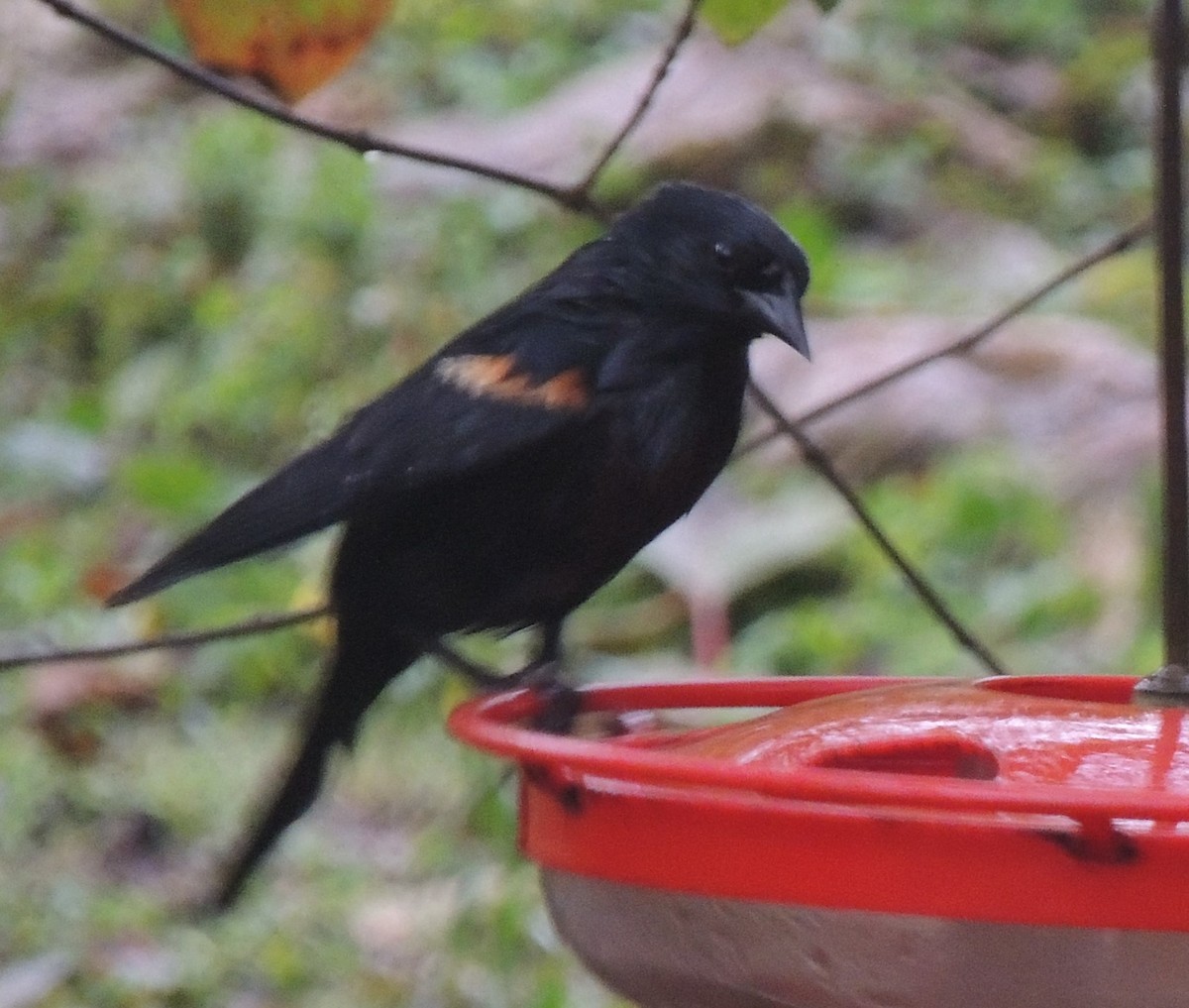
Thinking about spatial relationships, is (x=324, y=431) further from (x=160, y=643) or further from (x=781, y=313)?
(x=160, y=643)

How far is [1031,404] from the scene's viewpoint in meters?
5.29

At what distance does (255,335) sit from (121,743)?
187cm

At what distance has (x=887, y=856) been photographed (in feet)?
3.63

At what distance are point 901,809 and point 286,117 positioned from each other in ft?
2.91

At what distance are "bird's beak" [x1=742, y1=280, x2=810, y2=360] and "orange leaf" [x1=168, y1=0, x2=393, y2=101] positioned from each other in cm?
50

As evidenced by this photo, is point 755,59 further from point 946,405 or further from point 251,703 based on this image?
point 251,703

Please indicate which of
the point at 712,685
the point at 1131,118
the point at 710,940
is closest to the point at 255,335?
the point at 1131,118

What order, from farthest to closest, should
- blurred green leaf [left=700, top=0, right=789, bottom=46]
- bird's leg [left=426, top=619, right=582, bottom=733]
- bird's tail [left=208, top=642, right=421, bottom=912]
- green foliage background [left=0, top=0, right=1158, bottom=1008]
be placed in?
green foliage background [left=0, top=0, right=1158, bottom=1008]
bird's tail [left=208, top=642, right=421, bottom=912]
bird's leg [left=426, top=619, right=582, bottom=733]
blurred green leaf [left=700, top=0, right=789, bottom=46]

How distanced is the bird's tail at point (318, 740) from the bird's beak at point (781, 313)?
57 centimetres

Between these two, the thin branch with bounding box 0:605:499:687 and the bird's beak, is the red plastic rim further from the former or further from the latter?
the bird's beak

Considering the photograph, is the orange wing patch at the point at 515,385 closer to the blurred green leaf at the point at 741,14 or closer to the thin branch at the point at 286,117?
the thin branch at the point at 286,117

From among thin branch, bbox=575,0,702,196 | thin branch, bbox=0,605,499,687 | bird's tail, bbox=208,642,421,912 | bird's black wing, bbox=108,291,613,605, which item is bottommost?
bird's tail, bbox=208,642,421,912

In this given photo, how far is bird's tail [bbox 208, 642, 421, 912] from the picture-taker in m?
2.37

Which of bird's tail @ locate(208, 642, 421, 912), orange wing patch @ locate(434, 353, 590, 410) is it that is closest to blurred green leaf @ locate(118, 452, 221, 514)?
bird's tail @ locate(208, 642, 421, 912)
